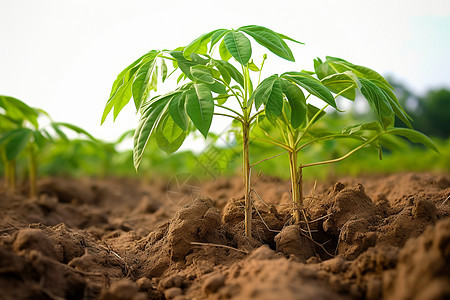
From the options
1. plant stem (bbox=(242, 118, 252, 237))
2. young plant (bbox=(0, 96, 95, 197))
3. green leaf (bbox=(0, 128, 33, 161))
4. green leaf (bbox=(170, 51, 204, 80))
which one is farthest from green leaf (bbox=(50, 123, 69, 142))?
plant stem (bbox=(242, 118, 252, 237))

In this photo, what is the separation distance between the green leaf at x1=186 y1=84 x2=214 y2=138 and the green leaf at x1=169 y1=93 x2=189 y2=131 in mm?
35

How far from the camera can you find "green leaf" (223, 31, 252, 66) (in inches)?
53.2

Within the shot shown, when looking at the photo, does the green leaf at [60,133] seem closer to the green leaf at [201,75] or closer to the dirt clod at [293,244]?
the green leaf at [201,75]

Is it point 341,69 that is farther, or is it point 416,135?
point 341,69

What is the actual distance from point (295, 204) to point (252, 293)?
85 cm

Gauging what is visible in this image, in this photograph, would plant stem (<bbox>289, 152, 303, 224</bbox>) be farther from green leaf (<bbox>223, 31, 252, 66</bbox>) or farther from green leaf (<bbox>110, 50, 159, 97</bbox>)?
green leaf (<bbox>110, 50, 159, 97</bbox>)

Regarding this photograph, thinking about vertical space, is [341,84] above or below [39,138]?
above

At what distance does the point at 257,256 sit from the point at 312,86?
0.66 metres

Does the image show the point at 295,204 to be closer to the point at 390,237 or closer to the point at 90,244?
the point at 390,237

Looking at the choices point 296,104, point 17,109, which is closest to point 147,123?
point 296,104

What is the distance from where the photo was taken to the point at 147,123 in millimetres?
1339

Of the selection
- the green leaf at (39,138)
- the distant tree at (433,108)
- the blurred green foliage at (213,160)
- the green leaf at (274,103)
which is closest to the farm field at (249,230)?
the green leaf at (274,103)

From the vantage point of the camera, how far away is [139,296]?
1146 millimetres

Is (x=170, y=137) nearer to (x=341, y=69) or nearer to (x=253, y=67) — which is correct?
(x=253, y=67)
